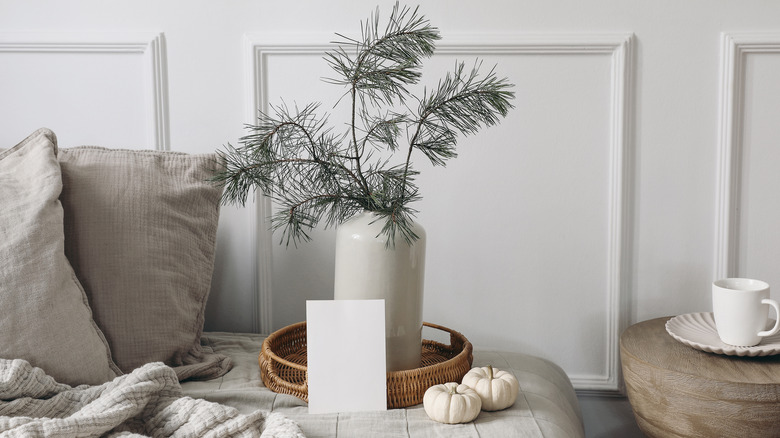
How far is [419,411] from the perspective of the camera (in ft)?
3.03

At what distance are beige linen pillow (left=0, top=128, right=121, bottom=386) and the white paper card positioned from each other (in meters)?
0.33

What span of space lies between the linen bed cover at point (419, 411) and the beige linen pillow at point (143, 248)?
6 cm

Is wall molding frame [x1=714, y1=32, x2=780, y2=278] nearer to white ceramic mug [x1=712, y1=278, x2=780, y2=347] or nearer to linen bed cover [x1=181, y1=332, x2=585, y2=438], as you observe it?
white ceramic mug [x1=712, y1=278, x2=780, y2=347]

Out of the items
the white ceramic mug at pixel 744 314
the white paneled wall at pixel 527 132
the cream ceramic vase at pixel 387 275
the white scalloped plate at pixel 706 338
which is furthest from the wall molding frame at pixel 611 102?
the cream ceramic vase at pixel 387 275

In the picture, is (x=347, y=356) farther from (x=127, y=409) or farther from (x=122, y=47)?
(x=122, y=47)

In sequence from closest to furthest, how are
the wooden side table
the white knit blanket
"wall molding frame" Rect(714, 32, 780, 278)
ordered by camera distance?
the white knit blanket
the wooden side table
"wall molding frame" Rect(714, 32, 780, 278)

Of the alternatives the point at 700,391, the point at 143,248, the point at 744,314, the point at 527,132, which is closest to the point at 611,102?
the point at 527,132

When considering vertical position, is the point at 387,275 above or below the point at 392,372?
above

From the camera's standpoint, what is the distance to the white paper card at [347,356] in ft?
3.01

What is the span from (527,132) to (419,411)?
0.63 meters

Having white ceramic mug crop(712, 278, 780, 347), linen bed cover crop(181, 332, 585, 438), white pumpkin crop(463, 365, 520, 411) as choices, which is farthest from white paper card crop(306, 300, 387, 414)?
white ceramic mug crop(712, 278, 780, 347)

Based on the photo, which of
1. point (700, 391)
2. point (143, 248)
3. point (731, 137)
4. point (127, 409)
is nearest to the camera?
point (127, 409)

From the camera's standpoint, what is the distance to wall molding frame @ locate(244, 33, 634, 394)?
4.06 feet

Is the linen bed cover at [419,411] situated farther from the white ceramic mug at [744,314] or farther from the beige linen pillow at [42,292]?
the white ceramic mug at [744,314]
